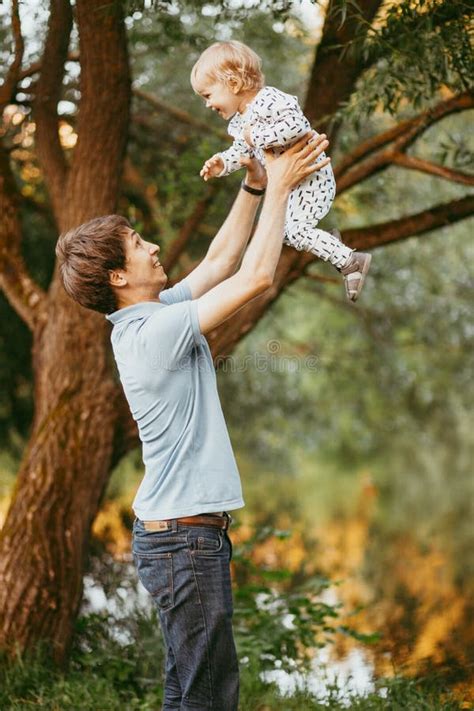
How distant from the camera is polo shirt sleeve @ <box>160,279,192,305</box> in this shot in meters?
2.99

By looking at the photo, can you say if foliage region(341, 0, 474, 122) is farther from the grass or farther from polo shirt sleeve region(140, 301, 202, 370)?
the grass

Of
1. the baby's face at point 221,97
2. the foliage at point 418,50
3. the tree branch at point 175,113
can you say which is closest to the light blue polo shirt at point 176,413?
the baby's face at point 221,97

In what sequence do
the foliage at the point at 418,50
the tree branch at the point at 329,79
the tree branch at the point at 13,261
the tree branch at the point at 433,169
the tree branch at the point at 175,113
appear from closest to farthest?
the foliage at the point at 418,50, the tree branch at the point at 433,169, the tree branch at the point at 329,79, the tree branch at the point at 13,261, the tree branch at the point at 175,113

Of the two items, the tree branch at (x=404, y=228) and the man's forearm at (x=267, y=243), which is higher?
the tree branch at (x=404, y=228)

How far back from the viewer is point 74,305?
4.82m

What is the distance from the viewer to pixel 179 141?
718 centimetres

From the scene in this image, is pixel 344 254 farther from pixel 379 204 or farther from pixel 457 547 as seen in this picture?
pixel 457 547

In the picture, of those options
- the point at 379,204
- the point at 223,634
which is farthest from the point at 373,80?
the point at 379,204

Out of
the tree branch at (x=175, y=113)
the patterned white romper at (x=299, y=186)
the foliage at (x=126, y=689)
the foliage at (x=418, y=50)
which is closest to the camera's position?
the patterned white romper at (x=299, y=186)

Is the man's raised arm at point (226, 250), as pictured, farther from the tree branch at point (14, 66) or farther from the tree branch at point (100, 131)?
the tree branch at point (100, 131)

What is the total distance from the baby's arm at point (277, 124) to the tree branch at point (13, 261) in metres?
2.59

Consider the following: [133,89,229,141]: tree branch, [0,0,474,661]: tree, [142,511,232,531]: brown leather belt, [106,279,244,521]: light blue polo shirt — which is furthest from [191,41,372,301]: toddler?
[133,89,229,141]: tree branch

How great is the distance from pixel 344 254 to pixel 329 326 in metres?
9.65

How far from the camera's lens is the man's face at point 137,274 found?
2.70 meters
